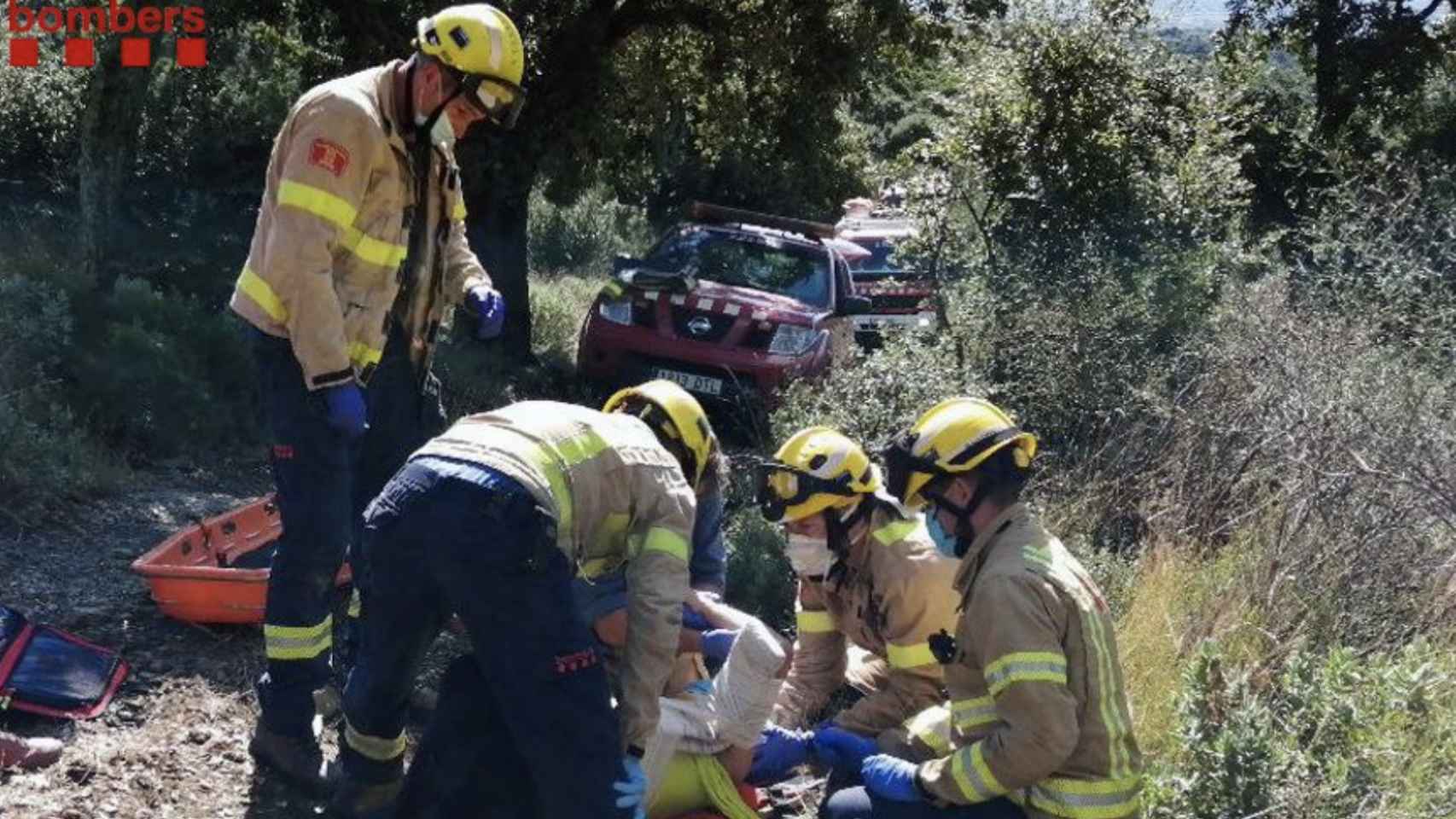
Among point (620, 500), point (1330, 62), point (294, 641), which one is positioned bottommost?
point (294, 641)

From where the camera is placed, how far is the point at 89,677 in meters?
4.70

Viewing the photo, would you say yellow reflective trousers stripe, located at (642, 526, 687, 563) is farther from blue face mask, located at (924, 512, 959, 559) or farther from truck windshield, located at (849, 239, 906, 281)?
truck windshield, located at (849, 239, 906, 281)

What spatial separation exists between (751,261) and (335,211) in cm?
693

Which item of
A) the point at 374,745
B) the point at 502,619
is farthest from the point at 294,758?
the point at 502,619

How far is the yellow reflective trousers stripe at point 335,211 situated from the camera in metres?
4.03

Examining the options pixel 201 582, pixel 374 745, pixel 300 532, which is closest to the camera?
pixel 374 745

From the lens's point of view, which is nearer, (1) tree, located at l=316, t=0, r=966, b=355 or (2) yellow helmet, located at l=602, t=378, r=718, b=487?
(2) yellow helmet, located at l=602, t=378, r=718, b=487

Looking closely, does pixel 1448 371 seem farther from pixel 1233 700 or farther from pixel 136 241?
pixel 136 241

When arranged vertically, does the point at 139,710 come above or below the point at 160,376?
below

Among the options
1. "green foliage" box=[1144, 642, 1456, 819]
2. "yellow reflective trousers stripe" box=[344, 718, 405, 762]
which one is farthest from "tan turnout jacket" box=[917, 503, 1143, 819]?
"yellow reflective trousers stripe" box=[344, 718, 405, 762]

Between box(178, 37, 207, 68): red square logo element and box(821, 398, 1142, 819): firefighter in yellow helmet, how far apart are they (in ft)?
29.8

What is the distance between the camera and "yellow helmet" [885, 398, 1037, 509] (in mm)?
3533

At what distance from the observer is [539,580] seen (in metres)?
3.47

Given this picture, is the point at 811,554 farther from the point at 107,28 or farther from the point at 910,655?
the point at 107,28
